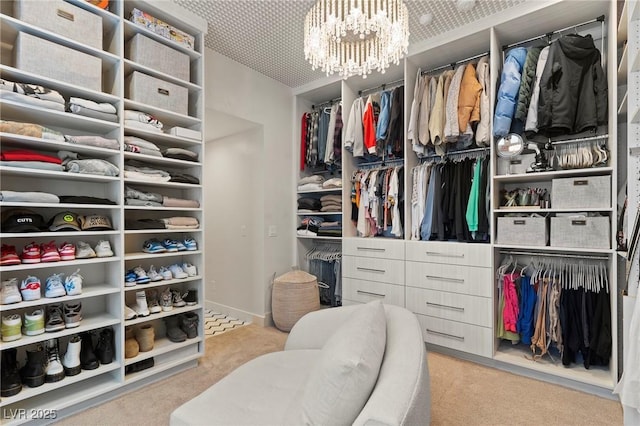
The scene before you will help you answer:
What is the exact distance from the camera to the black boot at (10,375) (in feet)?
5.45

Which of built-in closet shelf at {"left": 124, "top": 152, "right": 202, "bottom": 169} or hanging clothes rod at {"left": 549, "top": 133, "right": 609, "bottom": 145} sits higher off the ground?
hanging clothes rod at {"left": 549, "top": 133, "right": 609, "bottom": 145}

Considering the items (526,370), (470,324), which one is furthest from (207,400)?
(526,370)

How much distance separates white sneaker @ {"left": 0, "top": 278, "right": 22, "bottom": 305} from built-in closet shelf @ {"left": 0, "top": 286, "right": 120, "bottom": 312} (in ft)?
0.10

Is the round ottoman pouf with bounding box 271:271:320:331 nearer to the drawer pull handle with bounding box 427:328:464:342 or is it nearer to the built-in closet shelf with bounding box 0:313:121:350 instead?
the drawer pull handle with bounding box 427:328:464:342

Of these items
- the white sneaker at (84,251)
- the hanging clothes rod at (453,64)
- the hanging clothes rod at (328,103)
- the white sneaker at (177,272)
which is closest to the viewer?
the white sneaker at (84,251)

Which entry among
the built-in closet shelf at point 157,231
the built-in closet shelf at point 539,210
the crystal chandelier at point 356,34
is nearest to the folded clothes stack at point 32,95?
the built-in closet shelf at point 157,231

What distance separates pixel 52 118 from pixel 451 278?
2.95 meters

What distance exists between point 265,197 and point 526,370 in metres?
2.72

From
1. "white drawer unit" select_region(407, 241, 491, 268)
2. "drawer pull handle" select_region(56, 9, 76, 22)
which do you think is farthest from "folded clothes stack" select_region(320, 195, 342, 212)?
"drawer pull handle" select_region(56, 9, 76, 22)

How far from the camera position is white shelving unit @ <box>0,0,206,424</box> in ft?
5.83

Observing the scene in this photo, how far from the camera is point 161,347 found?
2338 millimetres

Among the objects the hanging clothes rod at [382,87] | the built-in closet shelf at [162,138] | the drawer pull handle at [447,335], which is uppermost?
the hanging clothes rod at [382,87]

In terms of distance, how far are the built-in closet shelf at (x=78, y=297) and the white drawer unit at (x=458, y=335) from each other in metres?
2.37

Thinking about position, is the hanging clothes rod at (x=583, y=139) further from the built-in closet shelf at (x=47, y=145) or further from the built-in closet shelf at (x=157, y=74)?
the built-in closet shelf at (x=47, y=145)
